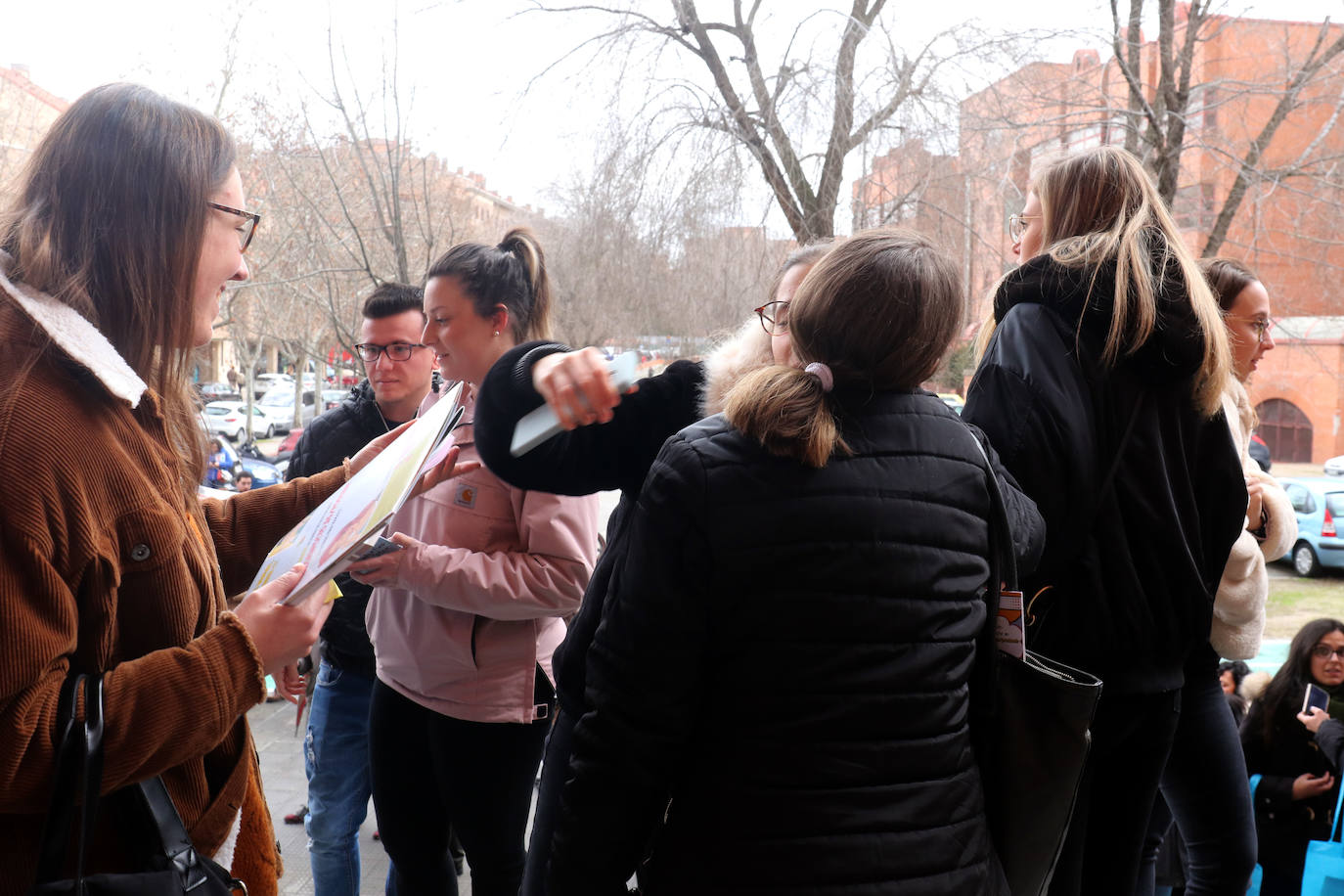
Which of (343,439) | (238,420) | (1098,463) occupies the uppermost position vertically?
(1098,463)

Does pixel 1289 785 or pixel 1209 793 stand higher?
pixel 1209 793

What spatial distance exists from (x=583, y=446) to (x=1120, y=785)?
1.35 metres

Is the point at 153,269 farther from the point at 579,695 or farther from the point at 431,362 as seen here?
the point at 431,362

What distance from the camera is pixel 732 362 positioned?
179cm

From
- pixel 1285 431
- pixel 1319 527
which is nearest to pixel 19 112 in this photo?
pixel 1319 527

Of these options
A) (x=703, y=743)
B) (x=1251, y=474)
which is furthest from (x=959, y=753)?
(x=1251, y=474)

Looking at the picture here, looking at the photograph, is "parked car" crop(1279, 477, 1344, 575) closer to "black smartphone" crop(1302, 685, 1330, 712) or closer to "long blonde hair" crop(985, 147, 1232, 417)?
"black smartphone" crop(1302, 685, 1330, 712)

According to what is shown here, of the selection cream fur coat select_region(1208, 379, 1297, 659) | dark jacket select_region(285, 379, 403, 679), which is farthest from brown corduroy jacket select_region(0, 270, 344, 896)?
cream fur coat select_region(1208, 379, 1297, 659)

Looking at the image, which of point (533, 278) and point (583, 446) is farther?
point (533, 278)

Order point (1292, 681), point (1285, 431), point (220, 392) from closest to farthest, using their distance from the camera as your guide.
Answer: point (1292, 681), point (1285, 431), point (220, 392)

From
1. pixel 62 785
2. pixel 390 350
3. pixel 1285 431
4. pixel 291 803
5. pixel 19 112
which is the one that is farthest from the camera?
pixel 1285 431

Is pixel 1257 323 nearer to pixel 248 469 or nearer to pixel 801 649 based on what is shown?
pixel 801 649

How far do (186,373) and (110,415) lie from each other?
218 millimetres

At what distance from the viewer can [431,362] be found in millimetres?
3600
